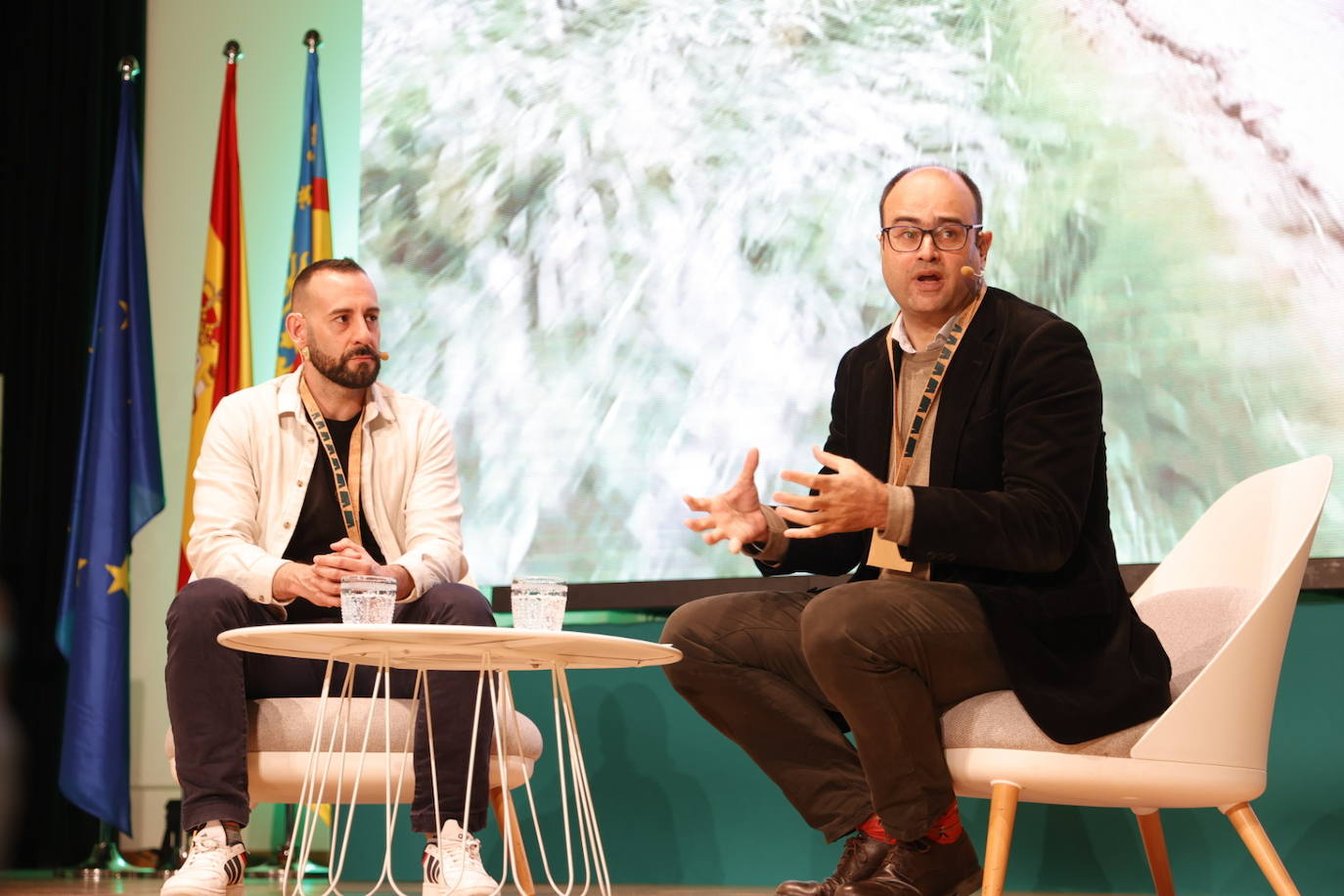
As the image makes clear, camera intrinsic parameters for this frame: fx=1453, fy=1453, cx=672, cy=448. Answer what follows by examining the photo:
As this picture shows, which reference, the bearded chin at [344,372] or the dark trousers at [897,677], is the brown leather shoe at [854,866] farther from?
the bearded chin at [344,372]

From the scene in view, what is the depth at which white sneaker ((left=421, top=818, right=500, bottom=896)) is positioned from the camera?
99.0 inches

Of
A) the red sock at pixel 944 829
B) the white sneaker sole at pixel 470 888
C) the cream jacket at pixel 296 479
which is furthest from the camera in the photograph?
the cream jacket at pixel 296 479

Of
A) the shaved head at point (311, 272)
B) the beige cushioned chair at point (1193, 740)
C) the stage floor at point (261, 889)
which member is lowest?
the stage floor at point (261, 889)

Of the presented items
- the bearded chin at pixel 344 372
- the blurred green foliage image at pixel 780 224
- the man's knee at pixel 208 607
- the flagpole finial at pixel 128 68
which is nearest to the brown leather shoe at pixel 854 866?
the man's knee at pixel 208 607

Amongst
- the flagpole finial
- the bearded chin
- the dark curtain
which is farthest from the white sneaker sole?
the flagpole finial

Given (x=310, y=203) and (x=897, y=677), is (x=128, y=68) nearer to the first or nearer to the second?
(x=310, y=203)

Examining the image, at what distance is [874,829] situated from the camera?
239 cm

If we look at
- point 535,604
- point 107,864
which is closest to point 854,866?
point 535,604

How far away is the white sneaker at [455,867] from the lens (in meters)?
2.52

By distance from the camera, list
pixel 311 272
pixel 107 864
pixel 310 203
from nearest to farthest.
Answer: pixel 311 272, pixel 107 864, pixel 310 203

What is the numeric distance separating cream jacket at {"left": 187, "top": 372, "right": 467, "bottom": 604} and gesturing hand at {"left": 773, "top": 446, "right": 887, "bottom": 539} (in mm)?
1080

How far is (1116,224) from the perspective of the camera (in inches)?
139

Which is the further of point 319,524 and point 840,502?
point 319,524

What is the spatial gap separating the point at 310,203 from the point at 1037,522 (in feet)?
9.43
